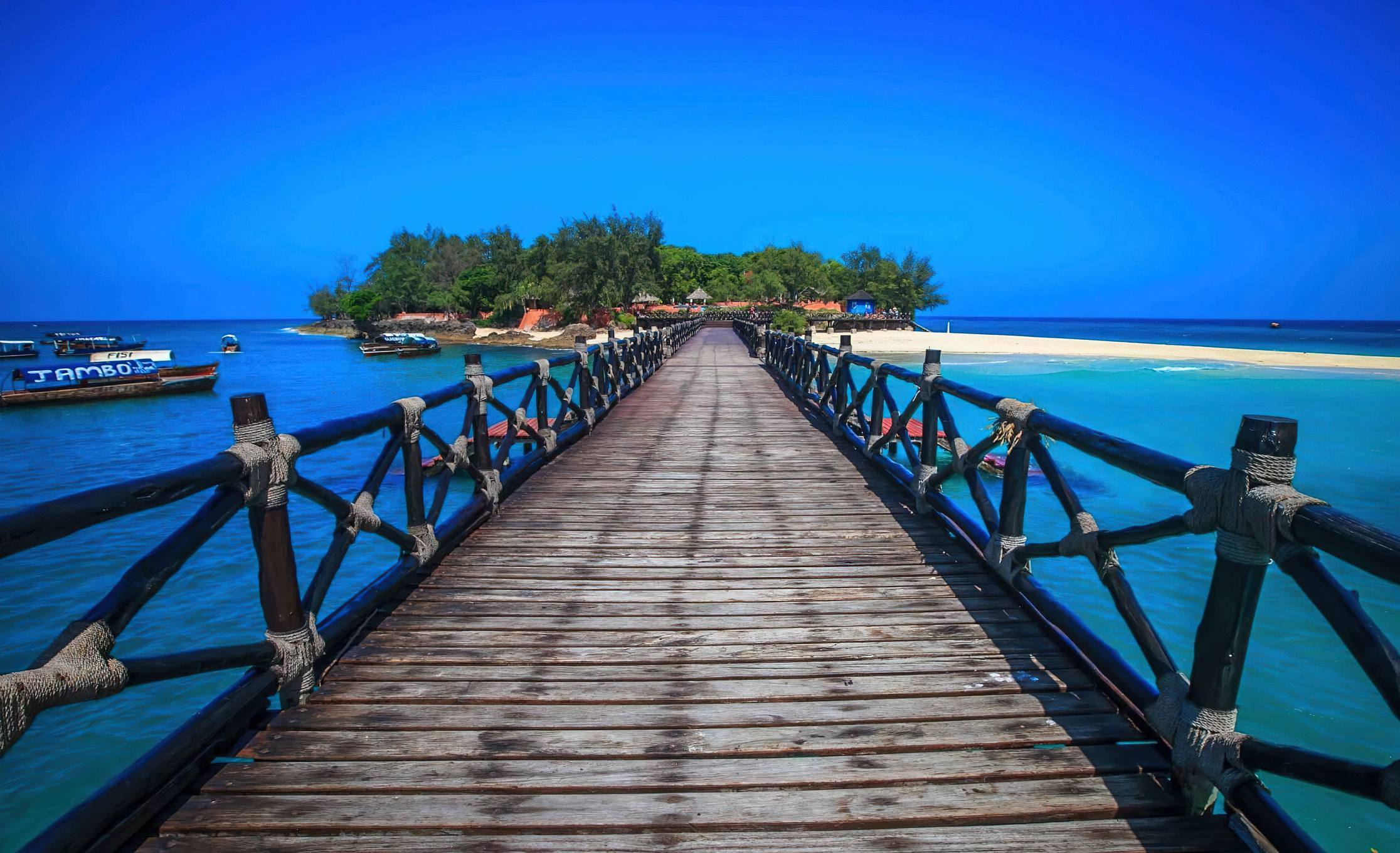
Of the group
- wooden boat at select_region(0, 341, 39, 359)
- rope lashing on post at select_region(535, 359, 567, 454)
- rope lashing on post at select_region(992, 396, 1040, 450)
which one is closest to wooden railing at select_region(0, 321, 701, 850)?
rope lashing on post at select_region(535, 359, 567, 454)

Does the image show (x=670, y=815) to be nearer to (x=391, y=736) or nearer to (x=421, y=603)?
(x=391, y=736)

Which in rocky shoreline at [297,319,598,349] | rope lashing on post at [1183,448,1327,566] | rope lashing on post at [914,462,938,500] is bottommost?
rope lashing on post at [914,462,938,500]

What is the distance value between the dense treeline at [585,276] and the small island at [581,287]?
0.45 ft

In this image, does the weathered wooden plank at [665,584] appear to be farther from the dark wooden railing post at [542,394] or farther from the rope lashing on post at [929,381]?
the dark wooden railing post at [542,394]

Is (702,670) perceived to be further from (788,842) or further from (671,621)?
(788,842)

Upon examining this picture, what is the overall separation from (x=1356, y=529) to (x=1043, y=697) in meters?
1.44

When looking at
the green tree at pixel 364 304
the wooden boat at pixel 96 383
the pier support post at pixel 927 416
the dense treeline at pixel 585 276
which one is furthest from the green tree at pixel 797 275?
the pier support post at pixel 927 416

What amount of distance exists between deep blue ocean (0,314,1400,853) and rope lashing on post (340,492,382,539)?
149 inches

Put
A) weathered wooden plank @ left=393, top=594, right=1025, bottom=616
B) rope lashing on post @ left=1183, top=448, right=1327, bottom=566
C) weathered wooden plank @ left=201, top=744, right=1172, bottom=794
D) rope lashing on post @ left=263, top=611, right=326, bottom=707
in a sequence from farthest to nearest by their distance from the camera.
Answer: weathered wooden plank @ left=393, top=594, right=1025, bottom=616 < rope lashing on post @ left=263, top=611, right=326, bottom=707 < weathered wooden plank @ left=201, top=744, right=1172, bottom=794 < rope lashing on post @ left=1183, top=448, right=1327, bottom=566

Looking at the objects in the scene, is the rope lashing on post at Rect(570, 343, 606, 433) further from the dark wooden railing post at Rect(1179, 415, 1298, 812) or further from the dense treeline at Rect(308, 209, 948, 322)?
the dense treeline at Rect(308, 209, 948, 322)

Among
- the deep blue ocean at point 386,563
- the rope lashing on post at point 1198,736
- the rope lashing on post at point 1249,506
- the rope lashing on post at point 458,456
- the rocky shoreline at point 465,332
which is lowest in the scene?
the deep blue ocean at point 386,563

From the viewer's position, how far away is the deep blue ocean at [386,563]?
5258 mm

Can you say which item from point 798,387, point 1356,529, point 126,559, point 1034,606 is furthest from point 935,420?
point 126,559

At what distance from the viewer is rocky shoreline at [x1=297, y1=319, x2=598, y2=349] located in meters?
58.8
